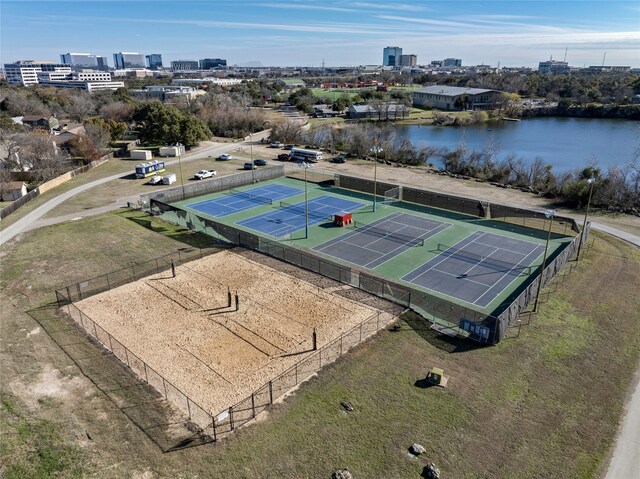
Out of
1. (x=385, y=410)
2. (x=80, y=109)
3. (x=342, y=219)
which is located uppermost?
(x=80, y=109)

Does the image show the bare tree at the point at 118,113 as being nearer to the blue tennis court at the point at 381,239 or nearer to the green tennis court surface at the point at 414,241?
the green tennis court surface at the point at 414,241

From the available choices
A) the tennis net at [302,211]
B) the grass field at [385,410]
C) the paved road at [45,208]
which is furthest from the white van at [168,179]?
the grass field at [385,410]

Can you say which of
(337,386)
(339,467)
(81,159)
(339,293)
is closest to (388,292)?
(339,293)

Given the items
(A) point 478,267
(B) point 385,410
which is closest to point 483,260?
(A) point 478,267

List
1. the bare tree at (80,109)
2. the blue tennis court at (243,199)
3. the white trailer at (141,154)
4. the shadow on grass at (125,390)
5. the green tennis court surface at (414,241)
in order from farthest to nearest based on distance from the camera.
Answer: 1. the bare tree at (80,109)
2. the white trailer at (141,154)
3. the blue tennis court at (243,199)
4. the green tennis court surface at (414,241)
5. the shadow on grass at (125,390)

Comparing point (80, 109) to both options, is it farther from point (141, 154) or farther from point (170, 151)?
point (170, 151)

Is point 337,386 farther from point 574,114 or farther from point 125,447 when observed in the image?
point 574,114

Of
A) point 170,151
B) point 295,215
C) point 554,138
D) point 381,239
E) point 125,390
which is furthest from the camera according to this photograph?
point 554,138
